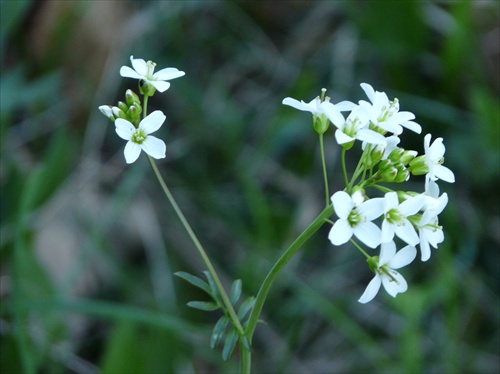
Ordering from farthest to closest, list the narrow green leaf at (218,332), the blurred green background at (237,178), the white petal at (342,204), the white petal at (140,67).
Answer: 1. the blurred green background at (237,178)
2. the white petal at (140,67)
3. the narrow green leaf at (218,332)
4. the white petal at (342,204)

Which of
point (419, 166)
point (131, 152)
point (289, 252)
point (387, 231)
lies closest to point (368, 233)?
point (387, 231)

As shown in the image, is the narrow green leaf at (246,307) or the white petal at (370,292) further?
the narrow green leaf at (246,307)

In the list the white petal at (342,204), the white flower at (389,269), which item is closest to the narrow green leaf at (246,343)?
the white flower at (389,269)

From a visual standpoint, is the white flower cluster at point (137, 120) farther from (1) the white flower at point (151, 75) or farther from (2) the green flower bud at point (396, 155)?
(2) the green flower bud at point (396, 155)

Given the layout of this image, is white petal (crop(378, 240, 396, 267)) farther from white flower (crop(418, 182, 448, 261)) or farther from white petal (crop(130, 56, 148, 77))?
white petal (crop(130, 56, 148, 77))

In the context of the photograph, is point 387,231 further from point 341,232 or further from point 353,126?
point 353,126

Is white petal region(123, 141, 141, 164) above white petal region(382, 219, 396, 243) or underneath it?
above

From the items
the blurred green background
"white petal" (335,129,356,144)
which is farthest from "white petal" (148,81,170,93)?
the blurred green background
